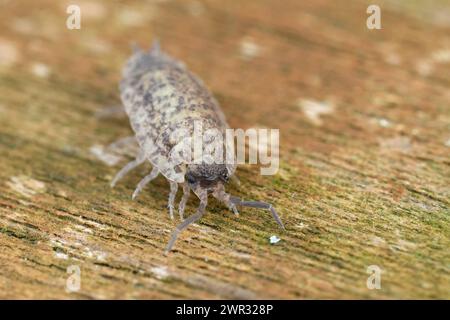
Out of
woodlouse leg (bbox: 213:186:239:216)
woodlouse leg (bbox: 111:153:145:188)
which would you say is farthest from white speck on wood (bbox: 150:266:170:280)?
woodlouse leg (bbox: 111:153:145:188)

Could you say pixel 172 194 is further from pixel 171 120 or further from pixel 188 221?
pixel 171 120

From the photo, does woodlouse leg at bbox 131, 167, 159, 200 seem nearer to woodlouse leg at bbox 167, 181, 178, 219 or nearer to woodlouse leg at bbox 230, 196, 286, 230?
woodlouse leg at bbox 167, 181, 178, 219

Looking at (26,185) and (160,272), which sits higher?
(26,185)

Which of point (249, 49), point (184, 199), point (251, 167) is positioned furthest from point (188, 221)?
point (249, 49)

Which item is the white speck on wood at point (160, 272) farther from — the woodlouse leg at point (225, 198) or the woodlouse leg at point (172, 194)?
the woodlouse leg at point (225, 198)

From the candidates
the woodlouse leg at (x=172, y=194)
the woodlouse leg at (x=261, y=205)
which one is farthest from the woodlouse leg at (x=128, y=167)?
the woodlouse leg at (x=261, y=205)
